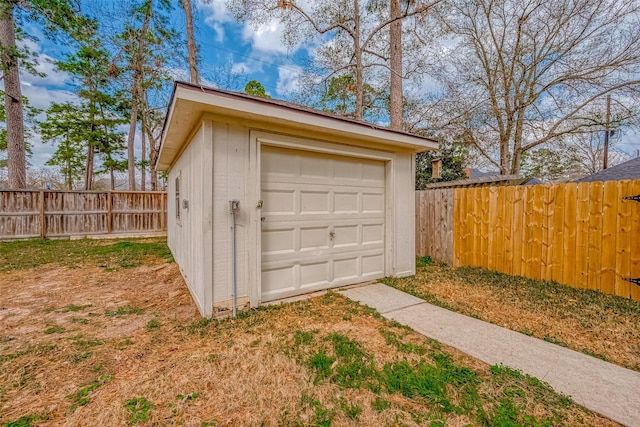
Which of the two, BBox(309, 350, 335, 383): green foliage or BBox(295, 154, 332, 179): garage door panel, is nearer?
BBox(309, 350, 335, 383): green foliage

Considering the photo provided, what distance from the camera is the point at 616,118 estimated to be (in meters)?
9.59

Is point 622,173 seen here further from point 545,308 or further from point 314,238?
point 314,238

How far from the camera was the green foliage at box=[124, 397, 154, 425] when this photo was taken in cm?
170

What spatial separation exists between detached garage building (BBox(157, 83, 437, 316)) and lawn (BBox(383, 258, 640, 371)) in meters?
0.91

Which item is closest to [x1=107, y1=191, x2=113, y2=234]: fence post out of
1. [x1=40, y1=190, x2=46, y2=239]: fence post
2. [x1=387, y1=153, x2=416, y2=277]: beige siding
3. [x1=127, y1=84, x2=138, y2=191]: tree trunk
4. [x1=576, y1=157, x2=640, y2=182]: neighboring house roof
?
[x1=40, y1=190, x2=46, y2=239]: fence post

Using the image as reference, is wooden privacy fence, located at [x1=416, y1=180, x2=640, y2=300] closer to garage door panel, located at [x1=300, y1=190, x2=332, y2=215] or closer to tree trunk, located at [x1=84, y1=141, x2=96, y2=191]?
garage door panel, located at [x1=300, y1=190, x2=332, y2=215]

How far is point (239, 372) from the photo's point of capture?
2170mm

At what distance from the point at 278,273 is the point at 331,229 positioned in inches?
40.5

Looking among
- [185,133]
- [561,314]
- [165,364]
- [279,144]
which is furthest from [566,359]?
[185,133]

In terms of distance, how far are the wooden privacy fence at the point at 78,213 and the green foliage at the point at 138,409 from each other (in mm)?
10789

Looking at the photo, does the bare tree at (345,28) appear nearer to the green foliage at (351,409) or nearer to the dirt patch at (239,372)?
the dirt patch at (239,372)

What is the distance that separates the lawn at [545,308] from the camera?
8.66 feet

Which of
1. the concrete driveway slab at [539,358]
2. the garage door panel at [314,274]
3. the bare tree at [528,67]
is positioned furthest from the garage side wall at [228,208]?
the bare tree at [528,67]

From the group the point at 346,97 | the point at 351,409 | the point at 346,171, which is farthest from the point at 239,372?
the point at 346,97
